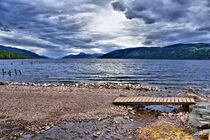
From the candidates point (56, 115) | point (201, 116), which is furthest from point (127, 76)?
point (201, 116)

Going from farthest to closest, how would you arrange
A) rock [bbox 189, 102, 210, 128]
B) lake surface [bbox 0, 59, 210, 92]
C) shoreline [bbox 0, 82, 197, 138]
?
1. lake surface [bbox 0, 59, 210, 92]
2. shoreline [bbox 0, 82, 197, 138]
3. rock [bbox 189, 102, 210, 128]

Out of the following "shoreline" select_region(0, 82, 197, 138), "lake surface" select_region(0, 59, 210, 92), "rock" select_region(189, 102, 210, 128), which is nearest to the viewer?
"rock" select_region(189, 102, 210, 128)

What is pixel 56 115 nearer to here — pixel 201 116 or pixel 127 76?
pixel 201 116

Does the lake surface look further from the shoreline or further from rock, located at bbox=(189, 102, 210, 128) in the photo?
rock, located at bbox=(189, 102, 210, 128)

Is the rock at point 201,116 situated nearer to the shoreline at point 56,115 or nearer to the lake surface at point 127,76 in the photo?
the shoreline at point 56,115

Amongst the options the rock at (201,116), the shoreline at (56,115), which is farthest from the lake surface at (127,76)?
the rock at (201,116)

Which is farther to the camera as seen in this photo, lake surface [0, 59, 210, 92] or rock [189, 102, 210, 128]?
lake surface [0, 59, 210, 92]

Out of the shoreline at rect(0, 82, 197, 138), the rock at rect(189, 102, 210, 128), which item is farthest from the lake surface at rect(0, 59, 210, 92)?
the rock at rect(189, 102, 210, 128)

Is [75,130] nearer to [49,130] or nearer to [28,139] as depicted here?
[49,130]

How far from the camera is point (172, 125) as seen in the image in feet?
32.9

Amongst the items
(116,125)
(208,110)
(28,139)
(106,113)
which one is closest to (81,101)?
(106,113)

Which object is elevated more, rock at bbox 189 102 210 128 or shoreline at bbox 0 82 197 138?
rock at bbox 189 102 210 128

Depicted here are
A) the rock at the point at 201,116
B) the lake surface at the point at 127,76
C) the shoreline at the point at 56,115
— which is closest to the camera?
the rock at the point at 201,116

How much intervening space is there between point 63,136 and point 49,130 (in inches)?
45.7
